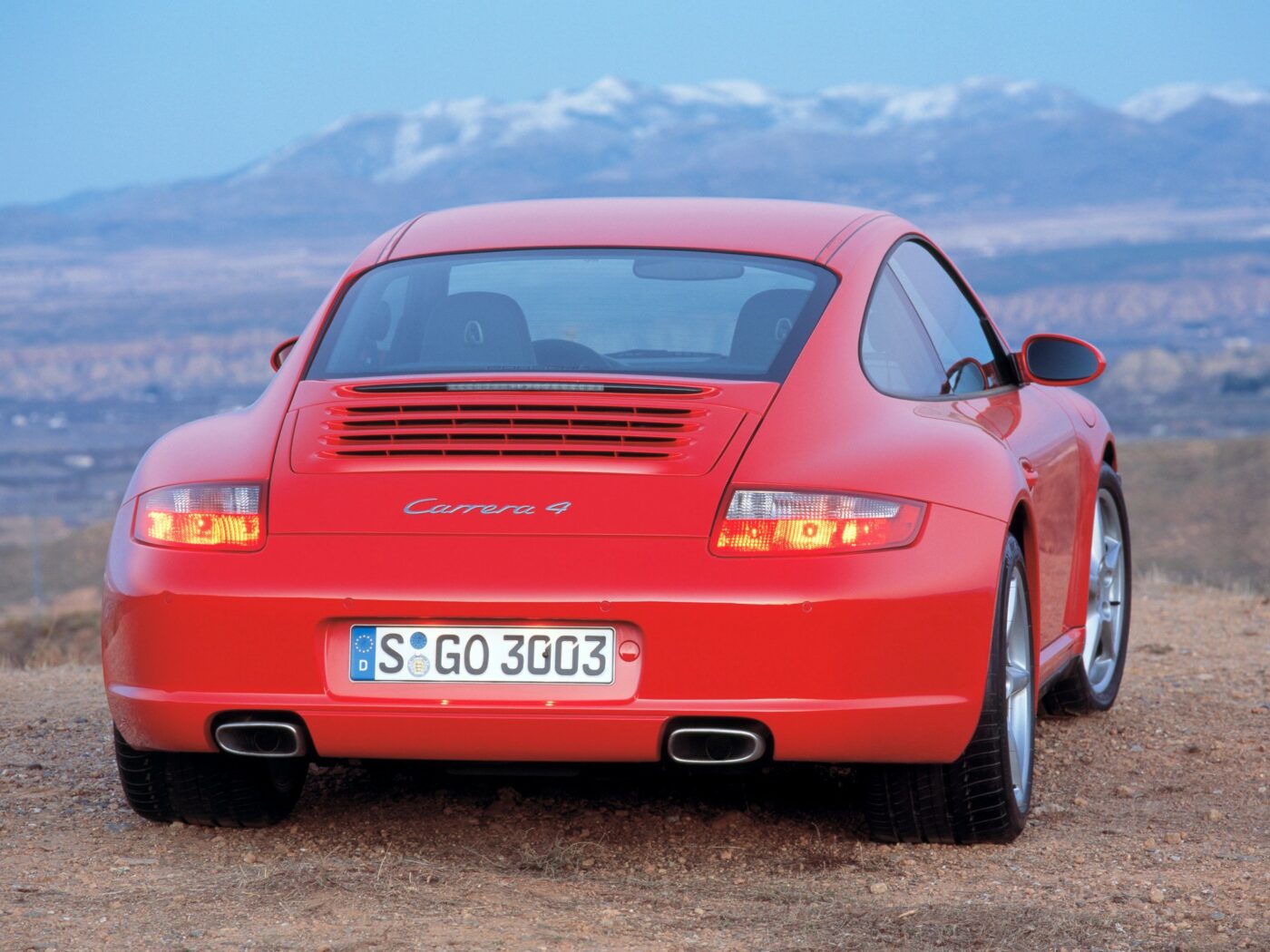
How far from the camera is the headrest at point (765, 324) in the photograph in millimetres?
4148

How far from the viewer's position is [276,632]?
3686 mm

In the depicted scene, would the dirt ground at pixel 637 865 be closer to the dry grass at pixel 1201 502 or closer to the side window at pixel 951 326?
the side window at pixel 951 326

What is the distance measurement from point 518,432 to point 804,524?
64cm

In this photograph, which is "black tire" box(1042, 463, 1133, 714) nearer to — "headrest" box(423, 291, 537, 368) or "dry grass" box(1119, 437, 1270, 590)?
"headrest" box(423, 291, 537, 368)

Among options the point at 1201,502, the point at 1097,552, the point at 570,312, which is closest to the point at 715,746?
the point at 570,312

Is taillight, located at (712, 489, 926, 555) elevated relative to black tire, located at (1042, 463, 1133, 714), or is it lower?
elevated

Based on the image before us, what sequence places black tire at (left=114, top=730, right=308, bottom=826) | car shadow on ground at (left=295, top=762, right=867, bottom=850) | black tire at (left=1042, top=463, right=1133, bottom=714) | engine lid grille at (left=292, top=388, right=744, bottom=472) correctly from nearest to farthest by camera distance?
engine lid grille at (left=292, top=388, right=744, bottom=472), black tire at (left=114, top=730, right=308, bottom=826), car shadow on ground at (left=295, top=762, right=867, bottom=850), black tire at (left=1042, top=463, right=1133, bottom=714)

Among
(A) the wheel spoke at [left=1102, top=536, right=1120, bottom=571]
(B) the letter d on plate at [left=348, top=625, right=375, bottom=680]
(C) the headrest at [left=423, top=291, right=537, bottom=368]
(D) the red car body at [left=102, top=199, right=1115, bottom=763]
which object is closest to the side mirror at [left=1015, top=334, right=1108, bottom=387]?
(A) the wheel spoke at [left=1102, top=536, right=1120, bottom=571]

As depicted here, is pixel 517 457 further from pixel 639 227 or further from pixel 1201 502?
pixel 1201 502

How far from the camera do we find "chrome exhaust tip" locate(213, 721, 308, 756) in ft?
12.4

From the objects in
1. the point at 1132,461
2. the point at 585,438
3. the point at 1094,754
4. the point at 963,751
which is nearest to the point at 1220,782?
the point at 1094,754

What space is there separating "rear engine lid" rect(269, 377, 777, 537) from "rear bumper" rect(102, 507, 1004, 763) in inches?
2.2

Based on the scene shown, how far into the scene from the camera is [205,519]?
12.5 feet

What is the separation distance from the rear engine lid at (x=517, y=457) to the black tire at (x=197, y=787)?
80 cm
